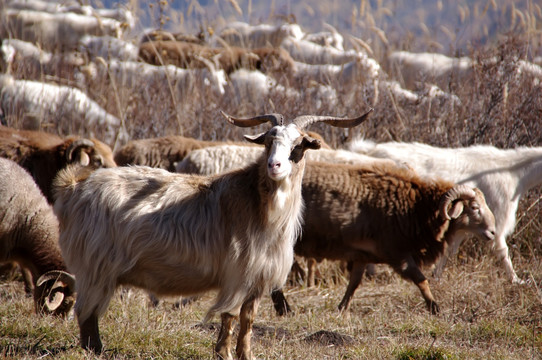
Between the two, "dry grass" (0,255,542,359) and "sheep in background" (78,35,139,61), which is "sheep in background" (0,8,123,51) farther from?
"dry grass" (0,255,542,359)

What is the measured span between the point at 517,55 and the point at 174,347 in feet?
24.9

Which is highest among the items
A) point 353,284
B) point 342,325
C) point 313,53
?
point 342,325

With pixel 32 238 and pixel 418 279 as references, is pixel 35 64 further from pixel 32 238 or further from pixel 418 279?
pixel 418 279

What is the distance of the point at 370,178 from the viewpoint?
22.6 feet

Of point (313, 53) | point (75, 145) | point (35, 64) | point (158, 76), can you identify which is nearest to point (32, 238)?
point (75, 145)

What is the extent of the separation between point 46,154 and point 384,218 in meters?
3.83

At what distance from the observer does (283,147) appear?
15.4 feet

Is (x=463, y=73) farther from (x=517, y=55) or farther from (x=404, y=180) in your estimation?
(x=404, y=180)

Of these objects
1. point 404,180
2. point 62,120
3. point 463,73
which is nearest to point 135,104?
point 62,120

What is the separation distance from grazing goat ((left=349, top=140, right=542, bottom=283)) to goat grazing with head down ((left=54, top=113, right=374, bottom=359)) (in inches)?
142

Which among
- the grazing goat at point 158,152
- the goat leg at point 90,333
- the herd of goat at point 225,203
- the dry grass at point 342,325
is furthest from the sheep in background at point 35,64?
the goat leg at point 90,333

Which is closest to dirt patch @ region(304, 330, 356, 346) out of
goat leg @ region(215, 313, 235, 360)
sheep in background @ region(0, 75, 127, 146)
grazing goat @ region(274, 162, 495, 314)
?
goat leg @ region(215, 313, 235, 360)

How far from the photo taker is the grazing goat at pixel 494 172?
25.9 ft

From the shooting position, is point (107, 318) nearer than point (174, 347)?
No
